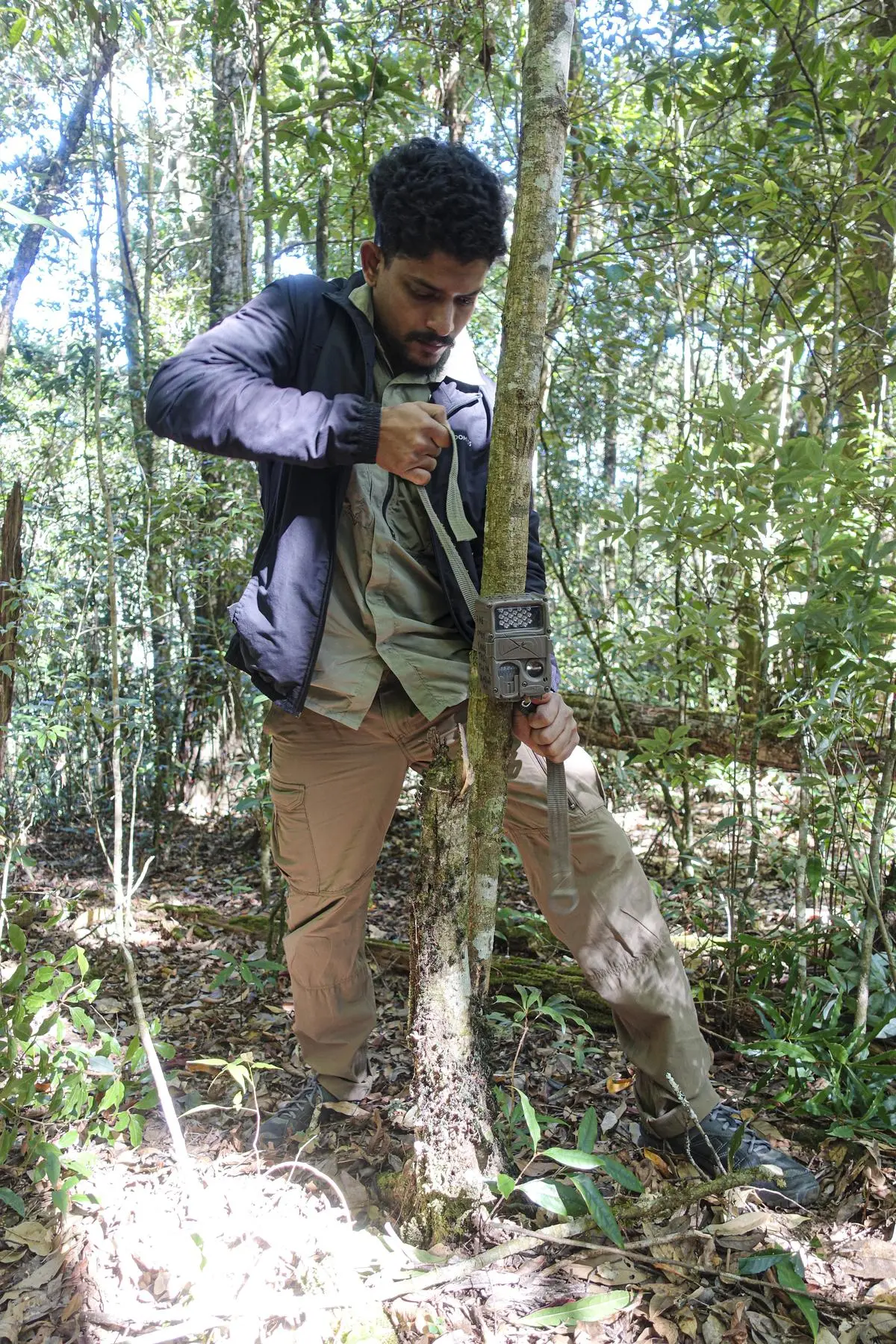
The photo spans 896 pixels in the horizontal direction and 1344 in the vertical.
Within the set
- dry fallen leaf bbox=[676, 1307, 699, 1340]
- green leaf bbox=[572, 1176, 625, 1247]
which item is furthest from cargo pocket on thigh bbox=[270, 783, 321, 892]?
dry fallen leaf bbox=[676, 1307, 699, 1340]

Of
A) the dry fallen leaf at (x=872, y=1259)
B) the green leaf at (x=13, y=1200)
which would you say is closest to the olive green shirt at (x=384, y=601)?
the green leaf at (x=13, y=1200)

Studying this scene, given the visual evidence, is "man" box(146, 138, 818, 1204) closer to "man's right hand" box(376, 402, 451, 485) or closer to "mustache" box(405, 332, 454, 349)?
"mustache" box(405, 332, 454, 349)

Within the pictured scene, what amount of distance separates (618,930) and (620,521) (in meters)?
1.58

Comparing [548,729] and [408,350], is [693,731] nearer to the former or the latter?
[548,729]

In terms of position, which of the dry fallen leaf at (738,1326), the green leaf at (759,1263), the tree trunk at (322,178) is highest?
the tree trunk at (322,178)

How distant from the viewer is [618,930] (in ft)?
7.16

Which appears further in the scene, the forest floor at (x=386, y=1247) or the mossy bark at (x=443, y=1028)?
the mossy bark at (x=443, y=1028)

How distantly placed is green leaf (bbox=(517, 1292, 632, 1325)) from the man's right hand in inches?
60.5

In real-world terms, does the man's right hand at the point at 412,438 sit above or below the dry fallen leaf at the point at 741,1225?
above

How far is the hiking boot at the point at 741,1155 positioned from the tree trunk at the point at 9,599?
2851 mm

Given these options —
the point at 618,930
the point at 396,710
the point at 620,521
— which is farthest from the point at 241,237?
the point at 618,930

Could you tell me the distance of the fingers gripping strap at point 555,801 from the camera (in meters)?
2.01

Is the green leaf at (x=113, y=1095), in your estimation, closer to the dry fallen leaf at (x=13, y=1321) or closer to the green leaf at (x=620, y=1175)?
the dry fallen leaf at (x=13, y=1321)

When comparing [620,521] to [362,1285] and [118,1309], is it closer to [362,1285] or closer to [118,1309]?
[362,1285]
